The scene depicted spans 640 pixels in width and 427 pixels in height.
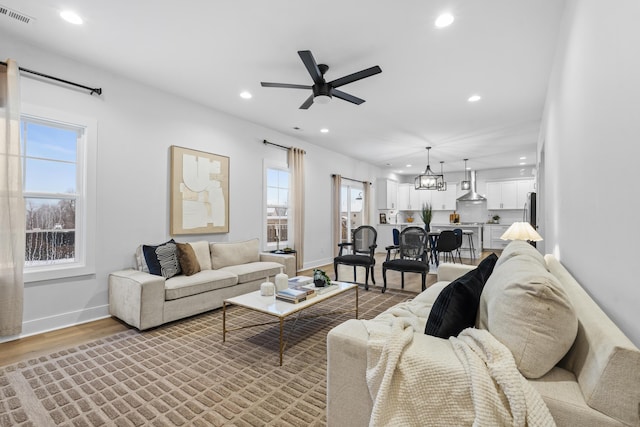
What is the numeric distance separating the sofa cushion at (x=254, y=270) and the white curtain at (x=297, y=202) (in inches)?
51.8

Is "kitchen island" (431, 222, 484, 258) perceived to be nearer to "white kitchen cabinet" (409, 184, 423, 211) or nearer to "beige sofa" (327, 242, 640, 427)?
"white kitchen cabinet" (409, 184, 423, 211)

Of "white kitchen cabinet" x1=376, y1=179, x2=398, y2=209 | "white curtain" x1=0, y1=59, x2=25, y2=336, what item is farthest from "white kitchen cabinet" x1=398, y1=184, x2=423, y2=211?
"white curtain" x1=0, y1=59, x2=25, y2=336

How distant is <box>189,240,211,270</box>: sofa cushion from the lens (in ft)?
12.9

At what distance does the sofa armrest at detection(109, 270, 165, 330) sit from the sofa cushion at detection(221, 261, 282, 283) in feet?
3.27

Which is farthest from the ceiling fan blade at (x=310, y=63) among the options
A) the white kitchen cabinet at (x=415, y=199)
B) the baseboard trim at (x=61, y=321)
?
the white kitchen cabinet at (x=415, y=199)

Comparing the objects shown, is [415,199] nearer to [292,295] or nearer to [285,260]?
[285,260]

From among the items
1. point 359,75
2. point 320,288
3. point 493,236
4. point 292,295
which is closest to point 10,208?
point 292,295

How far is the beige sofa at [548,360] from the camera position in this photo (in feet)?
2.75

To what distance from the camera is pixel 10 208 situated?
2.66 metres

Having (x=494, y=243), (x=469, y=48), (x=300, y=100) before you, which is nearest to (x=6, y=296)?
(x=300, y=100)

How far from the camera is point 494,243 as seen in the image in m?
9.59

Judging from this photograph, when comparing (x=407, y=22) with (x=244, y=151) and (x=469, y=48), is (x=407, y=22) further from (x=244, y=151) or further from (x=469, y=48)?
(x=244, y=151)

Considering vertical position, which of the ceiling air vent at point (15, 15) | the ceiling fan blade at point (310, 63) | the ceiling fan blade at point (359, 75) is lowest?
the ceiling fan blade at point (359, 75)

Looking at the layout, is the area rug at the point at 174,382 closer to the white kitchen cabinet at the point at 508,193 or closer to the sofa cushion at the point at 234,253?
the sofa cushion at the point at 234,253
